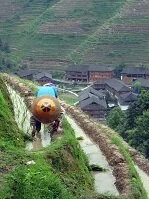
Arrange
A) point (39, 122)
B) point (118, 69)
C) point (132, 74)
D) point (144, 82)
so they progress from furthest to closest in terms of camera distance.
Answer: point (118, 69) → point (132, 74) → point (144, 82) → point (39, 122)

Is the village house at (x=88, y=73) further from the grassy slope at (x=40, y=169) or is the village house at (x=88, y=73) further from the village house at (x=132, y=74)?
the grassy slope at (x=40, y=169)

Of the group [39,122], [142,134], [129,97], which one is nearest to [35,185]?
[39,122]

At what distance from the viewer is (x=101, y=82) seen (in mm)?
38688

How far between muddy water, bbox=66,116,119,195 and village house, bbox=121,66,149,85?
30445 millimetres

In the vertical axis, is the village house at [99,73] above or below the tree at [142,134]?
below

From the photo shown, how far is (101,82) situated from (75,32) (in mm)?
12953

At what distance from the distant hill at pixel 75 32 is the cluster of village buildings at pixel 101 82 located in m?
4.01

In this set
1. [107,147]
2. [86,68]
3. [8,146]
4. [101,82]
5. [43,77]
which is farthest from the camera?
[86,68]

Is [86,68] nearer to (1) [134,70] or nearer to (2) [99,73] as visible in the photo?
(2) [99,73]

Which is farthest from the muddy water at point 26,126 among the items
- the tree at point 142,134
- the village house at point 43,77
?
the village house at point 43,77

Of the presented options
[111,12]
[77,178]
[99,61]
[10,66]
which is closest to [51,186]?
[77,178]

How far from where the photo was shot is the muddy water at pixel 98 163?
21.9 feet

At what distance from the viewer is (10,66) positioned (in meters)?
41.1

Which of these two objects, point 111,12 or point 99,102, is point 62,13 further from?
point 99,102
